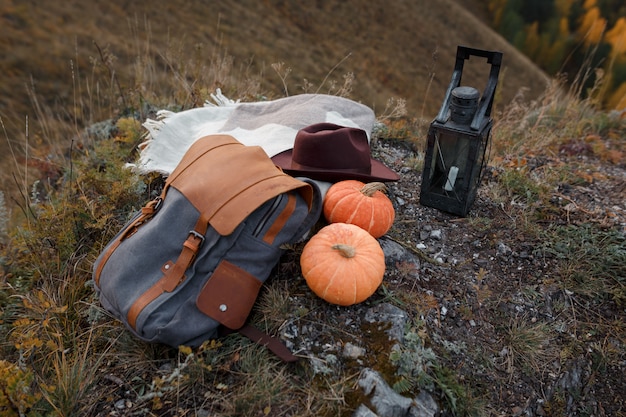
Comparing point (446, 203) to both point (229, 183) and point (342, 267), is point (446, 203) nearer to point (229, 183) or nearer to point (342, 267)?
point (342, 267)

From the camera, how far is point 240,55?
20312 mm

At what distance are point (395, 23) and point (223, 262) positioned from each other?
29.7 m

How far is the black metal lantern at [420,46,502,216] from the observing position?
2.80 meters

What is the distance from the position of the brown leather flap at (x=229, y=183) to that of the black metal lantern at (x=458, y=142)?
3.36ft

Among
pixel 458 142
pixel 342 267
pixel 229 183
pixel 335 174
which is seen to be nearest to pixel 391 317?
pixel 342 267

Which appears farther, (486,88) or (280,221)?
(486,88)

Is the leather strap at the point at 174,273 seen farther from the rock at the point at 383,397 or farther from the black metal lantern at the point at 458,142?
the black metal lantern at the point at 458,142

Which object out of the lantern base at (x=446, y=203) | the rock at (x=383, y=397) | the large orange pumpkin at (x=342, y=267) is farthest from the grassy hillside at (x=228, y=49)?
the rock at (x=383, y=397)

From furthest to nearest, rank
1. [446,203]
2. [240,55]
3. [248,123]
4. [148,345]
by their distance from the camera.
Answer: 1. [240,55]
2. [248,123]
3. [446,203]
4. [148,345]

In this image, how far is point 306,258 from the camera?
8.08 ft

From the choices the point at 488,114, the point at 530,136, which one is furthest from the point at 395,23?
the point at 488,114

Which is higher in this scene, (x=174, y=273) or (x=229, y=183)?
(x=229, y=183)

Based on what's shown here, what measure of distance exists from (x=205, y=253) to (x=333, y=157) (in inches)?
45.1

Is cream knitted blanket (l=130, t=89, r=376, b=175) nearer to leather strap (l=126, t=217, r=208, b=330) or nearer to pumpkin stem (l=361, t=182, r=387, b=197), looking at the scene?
pumpkin stem (l=361, t=182, r=387, b=197)
